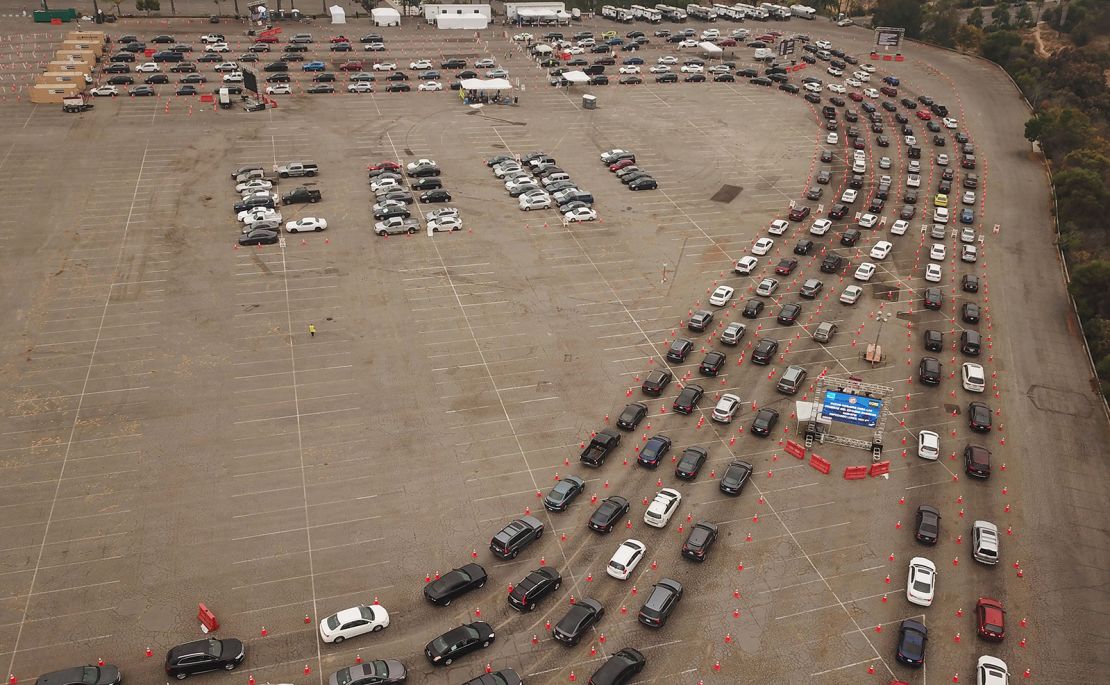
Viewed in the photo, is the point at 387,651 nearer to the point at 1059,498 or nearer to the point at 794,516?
the point at 794,516

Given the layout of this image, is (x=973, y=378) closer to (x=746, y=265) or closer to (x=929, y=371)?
(x=929, y=371)

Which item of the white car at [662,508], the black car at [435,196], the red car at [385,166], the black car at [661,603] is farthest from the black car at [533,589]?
the red car at [385,166]

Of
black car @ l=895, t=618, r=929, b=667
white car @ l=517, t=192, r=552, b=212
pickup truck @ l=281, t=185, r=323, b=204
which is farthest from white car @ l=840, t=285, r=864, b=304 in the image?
pickup truck @ l=281, t=185, r=323, b=204

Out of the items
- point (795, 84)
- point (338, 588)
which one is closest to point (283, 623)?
point (338, 588)

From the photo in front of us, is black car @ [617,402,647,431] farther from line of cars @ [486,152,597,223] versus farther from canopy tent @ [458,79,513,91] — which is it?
canopy tent @ [458,79,513,91]

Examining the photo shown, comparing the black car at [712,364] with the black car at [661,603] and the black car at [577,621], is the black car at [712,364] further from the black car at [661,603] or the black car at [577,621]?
the black car at [577,621]

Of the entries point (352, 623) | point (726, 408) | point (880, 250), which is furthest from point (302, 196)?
point (880, 250)
